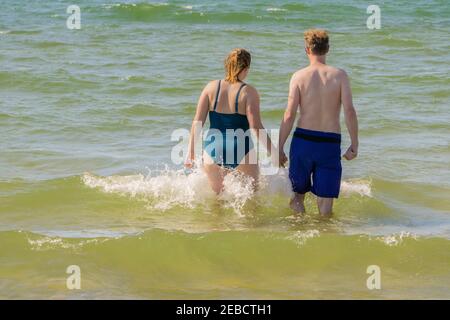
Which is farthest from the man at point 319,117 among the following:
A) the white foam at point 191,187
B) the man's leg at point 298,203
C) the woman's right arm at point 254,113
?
the white foam at point 191,187

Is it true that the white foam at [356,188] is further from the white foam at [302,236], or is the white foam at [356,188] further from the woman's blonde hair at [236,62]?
the woman's blonde hair at [236,62]

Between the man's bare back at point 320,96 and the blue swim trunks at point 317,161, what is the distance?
0.08 m

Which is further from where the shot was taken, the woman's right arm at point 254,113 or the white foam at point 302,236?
the woman's right arm at point 254,113

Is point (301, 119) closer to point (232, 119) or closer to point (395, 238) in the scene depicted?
point (232, 119)

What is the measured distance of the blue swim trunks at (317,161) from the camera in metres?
6.54

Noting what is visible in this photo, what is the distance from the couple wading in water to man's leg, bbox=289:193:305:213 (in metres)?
0.20

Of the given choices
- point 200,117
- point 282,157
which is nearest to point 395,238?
point 282,157

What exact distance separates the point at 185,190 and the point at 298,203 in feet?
3.72

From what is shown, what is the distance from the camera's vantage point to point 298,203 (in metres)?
7.01

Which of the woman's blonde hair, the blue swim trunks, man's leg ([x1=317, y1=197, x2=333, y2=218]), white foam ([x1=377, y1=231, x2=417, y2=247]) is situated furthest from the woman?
white foam ([x1=377, y1=231, x2=417, y2=247])

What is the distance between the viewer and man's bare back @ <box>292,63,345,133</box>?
21.2 feet

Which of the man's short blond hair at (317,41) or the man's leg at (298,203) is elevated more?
the man's short blond hair at (317,41)

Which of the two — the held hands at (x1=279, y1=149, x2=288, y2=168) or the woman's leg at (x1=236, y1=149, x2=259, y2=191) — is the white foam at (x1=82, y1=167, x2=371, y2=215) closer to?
the woman's leg at (x1=236, y1=149, x2=259, y2=191)
